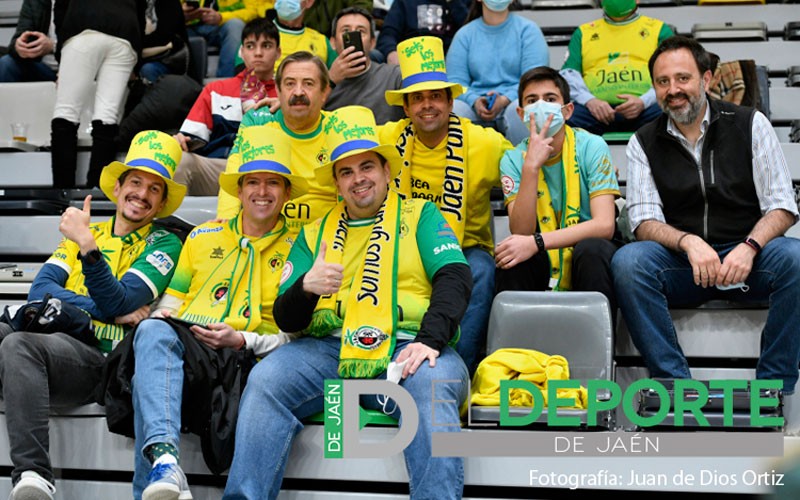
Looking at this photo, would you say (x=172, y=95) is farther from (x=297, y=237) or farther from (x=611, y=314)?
(x=611, y=314)

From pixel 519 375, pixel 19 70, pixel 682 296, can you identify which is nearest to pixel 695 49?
pixel 682 296

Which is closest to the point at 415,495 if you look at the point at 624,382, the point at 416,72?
the point at 624,382

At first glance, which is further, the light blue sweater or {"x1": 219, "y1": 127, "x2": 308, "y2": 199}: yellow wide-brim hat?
the light blue sweater

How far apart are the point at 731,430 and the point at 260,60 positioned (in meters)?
2.73

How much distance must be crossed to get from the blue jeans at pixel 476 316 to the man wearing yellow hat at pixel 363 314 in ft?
1.08

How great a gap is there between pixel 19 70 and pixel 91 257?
3.02 metres

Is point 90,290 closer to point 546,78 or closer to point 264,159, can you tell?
point 264,159

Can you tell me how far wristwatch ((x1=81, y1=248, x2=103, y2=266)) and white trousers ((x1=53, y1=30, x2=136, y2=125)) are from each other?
1.89 m

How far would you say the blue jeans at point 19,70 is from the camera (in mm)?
5629

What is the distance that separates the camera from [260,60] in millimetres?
4598

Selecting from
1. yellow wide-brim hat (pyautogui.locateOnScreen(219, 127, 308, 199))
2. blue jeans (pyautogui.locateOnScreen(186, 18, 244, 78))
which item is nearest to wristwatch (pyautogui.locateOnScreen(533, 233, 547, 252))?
yellow wide-brim hat (pyautogui.locateOnScreen(219, 127, 308, 199))

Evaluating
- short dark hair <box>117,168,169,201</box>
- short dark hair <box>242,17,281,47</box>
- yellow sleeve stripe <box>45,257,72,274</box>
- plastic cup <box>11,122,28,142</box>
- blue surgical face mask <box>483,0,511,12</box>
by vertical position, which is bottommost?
yellow sleeve stripe <box>45,257,72,274</box>

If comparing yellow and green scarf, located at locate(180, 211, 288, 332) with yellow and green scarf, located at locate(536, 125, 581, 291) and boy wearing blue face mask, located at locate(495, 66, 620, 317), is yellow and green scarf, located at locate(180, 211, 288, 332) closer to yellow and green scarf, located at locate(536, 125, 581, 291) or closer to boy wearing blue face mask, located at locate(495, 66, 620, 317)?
boy wearing blue face mask, located at locate(495, 66, 620, 317)

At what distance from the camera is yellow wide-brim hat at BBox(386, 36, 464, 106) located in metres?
3.66
